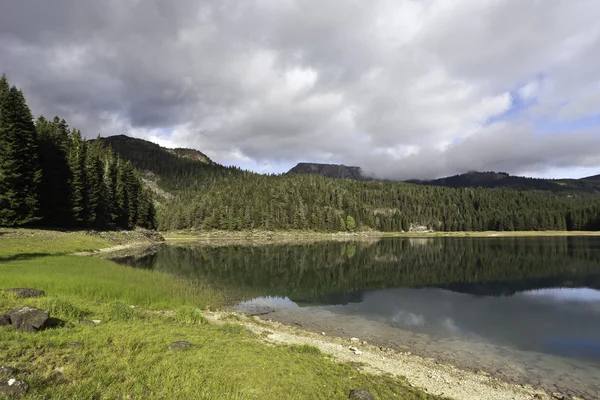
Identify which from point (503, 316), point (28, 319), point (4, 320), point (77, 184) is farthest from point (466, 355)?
point (77, 184)

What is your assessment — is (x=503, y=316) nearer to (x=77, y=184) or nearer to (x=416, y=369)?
(x=416, y=369)

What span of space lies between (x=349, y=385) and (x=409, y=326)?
17235mm

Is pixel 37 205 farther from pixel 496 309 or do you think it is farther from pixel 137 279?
pixel 496 309

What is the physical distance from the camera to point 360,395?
11523 millimetres

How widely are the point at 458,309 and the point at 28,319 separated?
35.6 meters

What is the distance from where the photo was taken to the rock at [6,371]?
29.2ft

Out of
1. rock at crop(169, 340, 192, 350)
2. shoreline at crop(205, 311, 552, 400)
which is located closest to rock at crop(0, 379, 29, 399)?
rock at crop(169, 340, 192, 350)

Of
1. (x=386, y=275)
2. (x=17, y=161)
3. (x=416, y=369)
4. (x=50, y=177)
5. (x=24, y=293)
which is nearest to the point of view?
(x=416, y=369)

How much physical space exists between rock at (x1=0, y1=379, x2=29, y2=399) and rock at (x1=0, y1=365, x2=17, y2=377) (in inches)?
22.0

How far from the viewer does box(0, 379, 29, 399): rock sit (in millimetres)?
8016

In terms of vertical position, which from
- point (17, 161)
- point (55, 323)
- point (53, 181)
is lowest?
point (55, 323)

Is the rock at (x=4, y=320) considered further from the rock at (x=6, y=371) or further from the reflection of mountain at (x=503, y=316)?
the reflection of mountain at (x=503, y=316)

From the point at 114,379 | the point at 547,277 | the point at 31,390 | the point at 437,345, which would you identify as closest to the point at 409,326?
the point at 437,345

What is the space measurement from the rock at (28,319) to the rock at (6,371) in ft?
14.0
